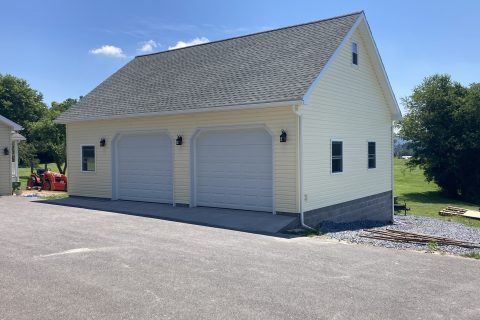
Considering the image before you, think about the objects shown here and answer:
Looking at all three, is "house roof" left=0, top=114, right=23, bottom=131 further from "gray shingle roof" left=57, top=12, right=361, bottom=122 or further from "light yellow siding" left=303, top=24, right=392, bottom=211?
"light yellow siding" left=303, top=24, right=392, bottom=211

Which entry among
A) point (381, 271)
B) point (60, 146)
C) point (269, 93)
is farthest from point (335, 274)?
point (60, 146)

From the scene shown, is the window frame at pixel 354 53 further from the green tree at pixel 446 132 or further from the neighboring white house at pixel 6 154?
the green tree at pixel 446 132

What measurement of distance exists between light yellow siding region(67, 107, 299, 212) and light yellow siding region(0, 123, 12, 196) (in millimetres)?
3734

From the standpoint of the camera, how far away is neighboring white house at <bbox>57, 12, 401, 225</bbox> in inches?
472

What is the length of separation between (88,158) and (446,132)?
27.0 meters

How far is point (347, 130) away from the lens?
1455cm

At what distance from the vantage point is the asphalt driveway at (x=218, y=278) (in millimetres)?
5195

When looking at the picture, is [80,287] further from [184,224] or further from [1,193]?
[1,193]

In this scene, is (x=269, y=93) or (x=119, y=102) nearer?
(x=269, y=93)

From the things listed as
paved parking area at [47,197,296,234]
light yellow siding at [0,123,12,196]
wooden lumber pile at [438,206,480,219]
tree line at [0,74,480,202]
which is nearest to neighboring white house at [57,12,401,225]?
paved parking area at [47,197,296,234]

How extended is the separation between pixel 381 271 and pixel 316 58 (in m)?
7.66

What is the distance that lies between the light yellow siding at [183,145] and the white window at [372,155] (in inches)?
239

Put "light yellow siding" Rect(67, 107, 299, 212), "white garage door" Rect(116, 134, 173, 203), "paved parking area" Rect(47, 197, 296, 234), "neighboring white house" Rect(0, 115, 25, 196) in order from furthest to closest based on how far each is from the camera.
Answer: "neighboring white house" Rect(0, 115, 25, 196), "white garage door" Rect(116, 134, 173, 203), "light yellow siding" Rect(67, 107, 299, 212), "paved parking area" Rect(47, 197, 296, 234)

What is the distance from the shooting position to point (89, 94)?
18.8 metres
